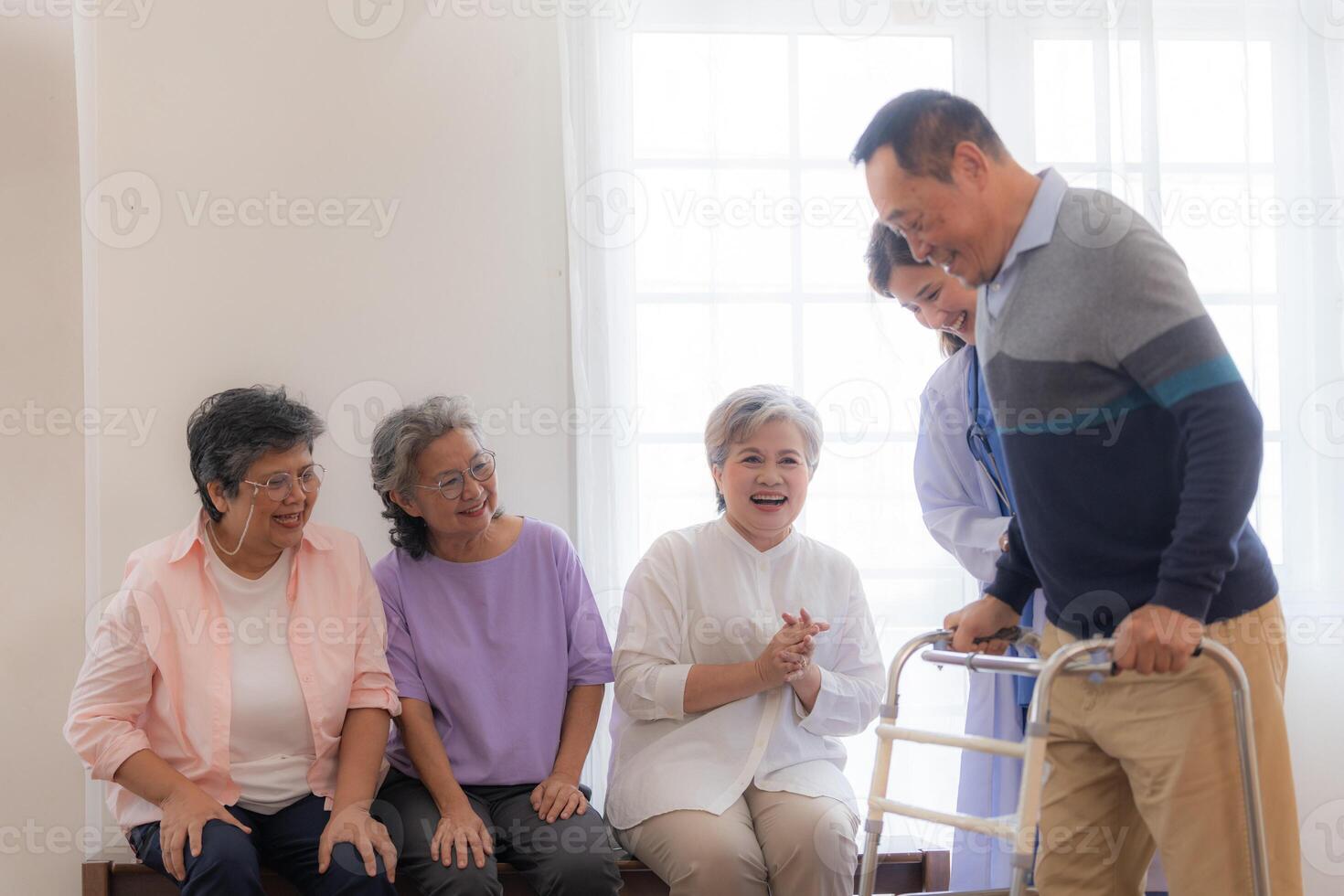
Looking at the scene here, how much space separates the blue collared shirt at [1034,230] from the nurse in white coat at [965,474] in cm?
56

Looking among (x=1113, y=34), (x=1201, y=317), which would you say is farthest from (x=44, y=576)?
(x=1113, y=34)

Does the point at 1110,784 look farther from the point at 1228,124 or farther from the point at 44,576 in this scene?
the point at 44,576

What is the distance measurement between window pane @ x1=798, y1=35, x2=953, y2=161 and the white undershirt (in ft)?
5.46

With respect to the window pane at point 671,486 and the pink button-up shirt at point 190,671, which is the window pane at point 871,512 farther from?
the pink button-up shirt at point 190,671

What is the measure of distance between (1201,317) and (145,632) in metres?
1.90

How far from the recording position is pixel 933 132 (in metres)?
1.53

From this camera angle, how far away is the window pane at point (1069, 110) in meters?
2.77
